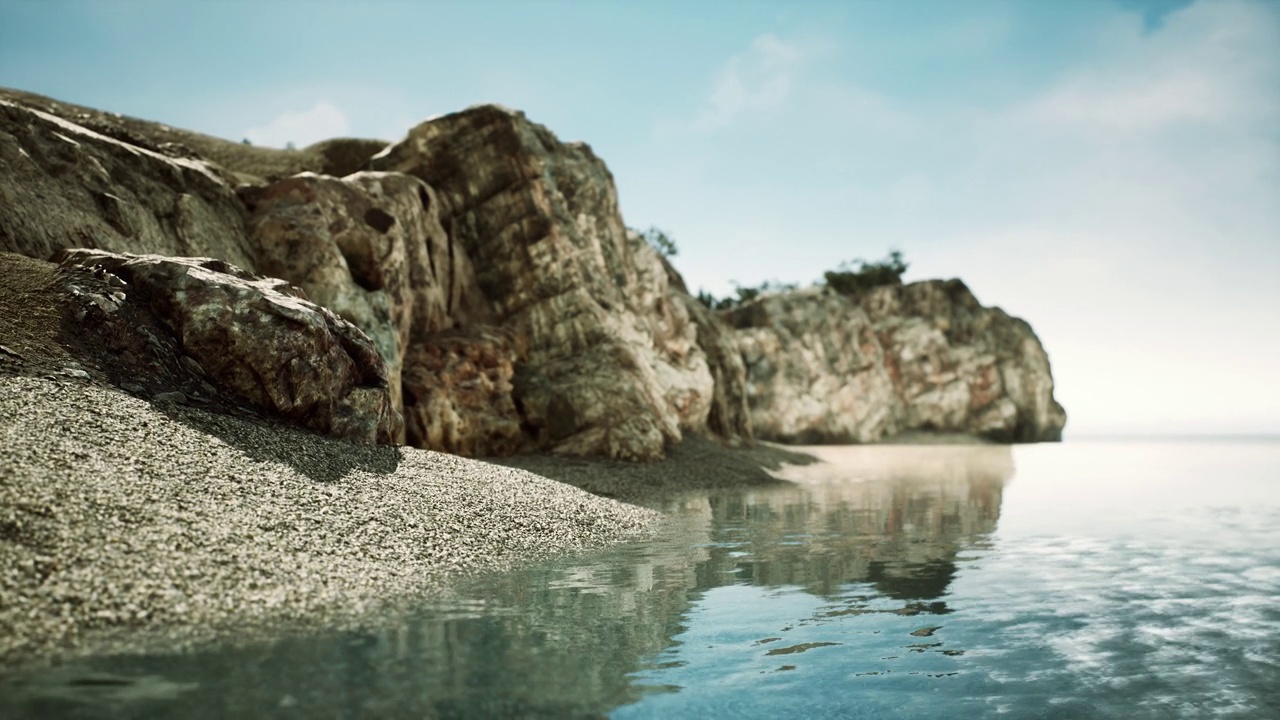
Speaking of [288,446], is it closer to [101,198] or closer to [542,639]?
[542,639]

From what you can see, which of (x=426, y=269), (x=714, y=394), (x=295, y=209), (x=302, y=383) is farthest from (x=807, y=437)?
(x=302, y=383)

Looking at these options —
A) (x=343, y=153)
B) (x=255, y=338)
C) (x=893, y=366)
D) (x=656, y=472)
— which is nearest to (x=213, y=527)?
(x=255, y=338)

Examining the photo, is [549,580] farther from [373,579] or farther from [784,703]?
[784,703]

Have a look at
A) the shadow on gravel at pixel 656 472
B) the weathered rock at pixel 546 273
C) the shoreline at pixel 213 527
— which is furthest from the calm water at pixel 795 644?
the weathered rock at pixel 546 273

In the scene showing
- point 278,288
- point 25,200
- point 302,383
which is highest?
point 25,200

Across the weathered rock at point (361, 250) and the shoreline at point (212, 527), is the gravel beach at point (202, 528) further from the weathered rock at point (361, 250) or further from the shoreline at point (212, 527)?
the weathered rock at point (361, 250)

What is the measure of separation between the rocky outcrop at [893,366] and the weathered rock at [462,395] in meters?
42.1

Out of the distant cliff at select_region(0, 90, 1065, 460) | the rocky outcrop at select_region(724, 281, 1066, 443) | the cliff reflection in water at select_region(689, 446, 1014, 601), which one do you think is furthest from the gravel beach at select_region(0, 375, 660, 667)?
the rocky outcrop at select_region(724, 281, 1066, 443)

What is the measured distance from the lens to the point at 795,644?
28.3 ft

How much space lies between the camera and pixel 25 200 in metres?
17.6

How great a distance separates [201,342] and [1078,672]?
16.5 m

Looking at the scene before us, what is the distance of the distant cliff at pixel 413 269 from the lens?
17.8 metres

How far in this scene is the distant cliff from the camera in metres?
17.8

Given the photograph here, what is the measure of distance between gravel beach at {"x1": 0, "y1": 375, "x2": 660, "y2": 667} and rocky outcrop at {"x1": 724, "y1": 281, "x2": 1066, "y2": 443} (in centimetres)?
5653
